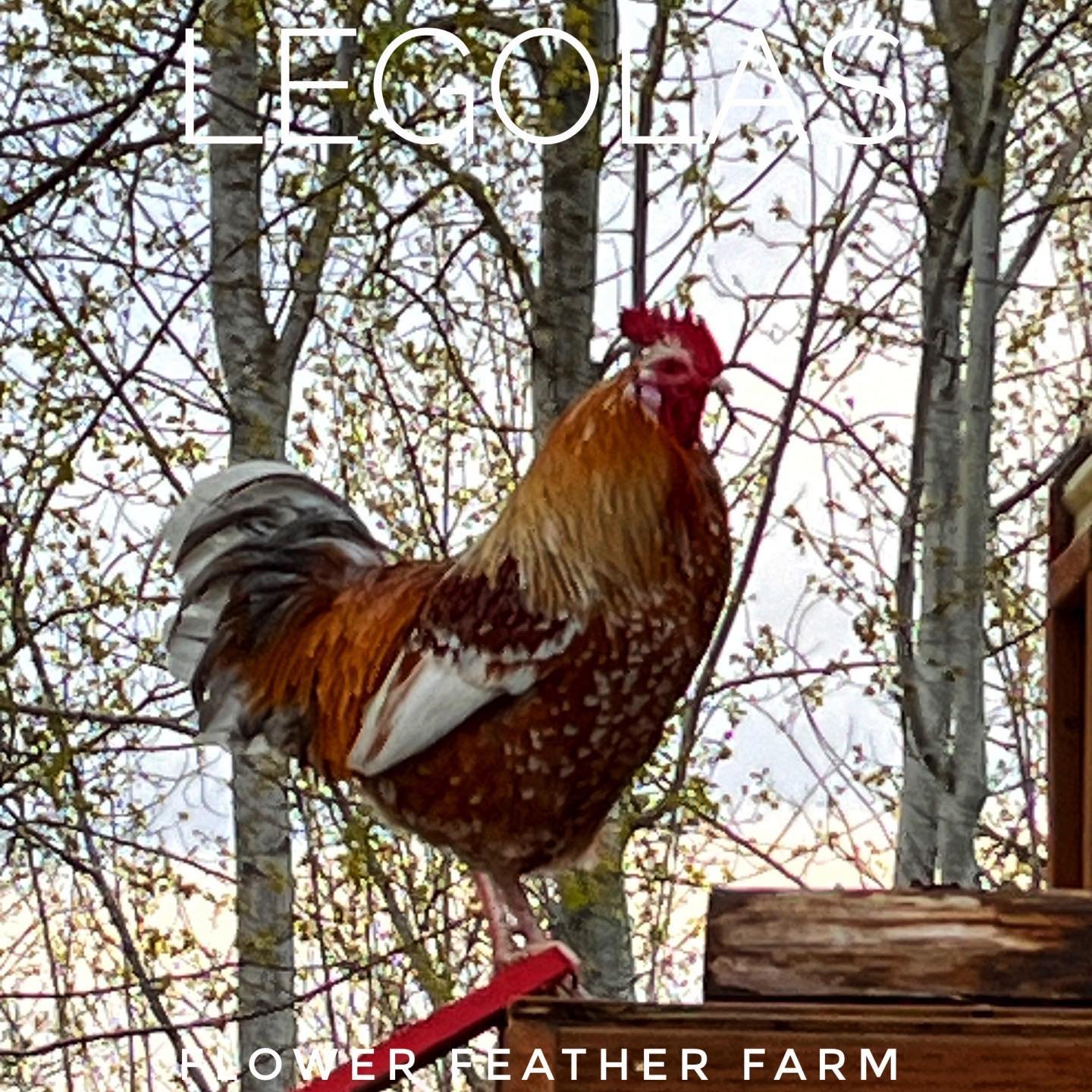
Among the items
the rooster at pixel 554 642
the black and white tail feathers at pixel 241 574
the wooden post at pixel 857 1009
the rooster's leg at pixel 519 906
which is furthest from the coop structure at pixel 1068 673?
the wooden post at pixel 857 1009

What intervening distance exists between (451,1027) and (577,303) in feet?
6.71

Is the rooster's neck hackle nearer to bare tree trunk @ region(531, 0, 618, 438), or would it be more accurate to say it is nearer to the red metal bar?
the red metal bar

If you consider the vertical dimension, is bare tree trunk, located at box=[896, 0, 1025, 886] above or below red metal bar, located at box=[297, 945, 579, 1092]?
above

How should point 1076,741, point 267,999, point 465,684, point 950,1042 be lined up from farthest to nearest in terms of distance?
point 267,999
point 1076,741
point 465,684
point 950,1042

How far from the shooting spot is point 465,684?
170cm

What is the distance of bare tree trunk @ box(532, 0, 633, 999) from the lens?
9.91 ft

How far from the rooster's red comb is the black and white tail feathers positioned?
44 centimetres

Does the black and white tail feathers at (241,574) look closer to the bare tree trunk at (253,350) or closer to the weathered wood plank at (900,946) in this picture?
the weathered wood plank at (900,946)

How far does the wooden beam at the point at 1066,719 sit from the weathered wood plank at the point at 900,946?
0.94m

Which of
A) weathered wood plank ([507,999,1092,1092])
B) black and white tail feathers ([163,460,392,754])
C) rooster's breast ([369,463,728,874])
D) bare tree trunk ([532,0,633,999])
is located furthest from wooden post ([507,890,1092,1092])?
bare tree trunk ([532,0,633,999])

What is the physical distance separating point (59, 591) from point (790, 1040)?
136 inches

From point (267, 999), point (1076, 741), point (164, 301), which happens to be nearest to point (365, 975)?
point (267, 999)

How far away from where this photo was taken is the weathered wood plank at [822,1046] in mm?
925

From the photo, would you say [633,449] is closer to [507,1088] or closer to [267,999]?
[507,1088]
